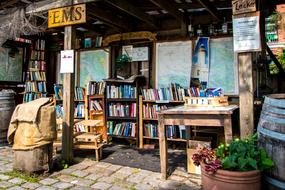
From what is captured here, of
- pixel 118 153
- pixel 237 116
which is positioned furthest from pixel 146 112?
pixel 237 116

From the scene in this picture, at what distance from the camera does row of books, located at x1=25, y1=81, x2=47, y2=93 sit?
5.70 meters

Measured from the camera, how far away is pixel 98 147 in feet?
12.0

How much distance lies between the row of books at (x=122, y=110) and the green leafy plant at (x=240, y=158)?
8.27ft

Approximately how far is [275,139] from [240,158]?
1.02 feet

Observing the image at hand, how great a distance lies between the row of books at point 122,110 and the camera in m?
4.65


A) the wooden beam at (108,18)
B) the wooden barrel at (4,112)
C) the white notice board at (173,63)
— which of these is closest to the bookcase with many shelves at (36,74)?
the wooden barrel at (4,112)

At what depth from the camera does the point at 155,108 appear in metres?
4.46

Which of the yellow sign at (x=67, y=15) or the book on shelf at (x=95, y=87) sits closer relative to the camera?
the yellow sign at (x=67, y=15)

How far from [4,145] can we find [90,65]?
225cm

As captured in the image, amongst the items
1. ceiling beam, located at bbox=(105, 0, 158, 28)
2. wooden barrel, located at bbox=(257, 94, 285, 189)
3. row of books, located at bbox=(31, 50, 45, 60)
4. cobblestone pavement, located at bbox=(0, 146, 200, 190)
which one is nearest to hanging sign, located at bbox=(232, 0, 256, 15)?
wooden barrel, located at bbox=(257, 94, 285, 189)

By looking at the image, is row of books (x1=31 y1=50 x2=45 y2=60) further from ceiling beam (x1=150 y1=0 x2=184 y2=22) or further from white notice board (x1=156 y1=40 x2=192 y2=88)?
ceiling beam (x1=150 y1=0 x2=184 y2=22)

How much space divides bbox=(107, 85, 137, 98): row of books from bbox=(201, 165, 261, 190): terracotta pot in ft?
8.95

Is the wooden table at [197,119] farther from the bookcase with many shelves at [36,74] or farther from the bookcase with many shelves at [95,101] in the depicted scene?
the bookcase with many shelves at [36,74]

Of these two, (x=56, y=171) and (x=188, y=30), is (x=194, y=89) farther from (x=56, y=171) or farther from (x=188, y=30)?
(x=56, y=171)
